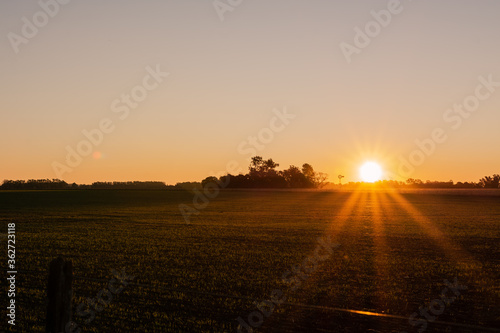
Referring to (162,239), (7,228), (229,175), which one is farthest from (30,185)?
(162,239)

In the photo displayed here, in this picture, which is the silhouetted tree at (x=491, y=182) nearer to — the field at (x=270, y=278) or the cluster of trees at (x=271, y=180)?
the cluster of trees at (x=271, y=180)

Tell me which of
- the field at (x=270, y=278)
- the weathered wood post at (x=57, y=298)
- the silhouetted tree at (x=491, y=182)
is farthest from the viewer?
the silhouetted tree at (x=491, y=182)

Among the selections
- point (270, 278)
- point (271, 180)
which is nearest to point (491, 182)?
point (271, 180)

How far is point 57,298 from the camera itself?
6863 millimetres

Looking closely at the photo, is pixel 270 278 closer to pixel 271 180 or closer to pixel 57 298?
pixel 57 298

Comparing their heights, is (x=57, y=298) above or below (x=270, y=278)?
below

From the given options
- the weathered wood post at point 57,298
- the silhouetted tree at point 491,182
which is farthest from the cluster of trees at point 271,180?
the weathered wood post at point 57,298

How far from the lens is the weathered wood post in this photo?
22.4 ft

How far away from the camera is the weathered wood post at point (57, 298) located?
6828 mm

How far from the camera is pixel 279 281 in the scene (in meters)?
14.0

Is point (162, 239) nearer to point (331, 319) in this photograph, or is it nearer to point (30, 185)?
point (331, 319)

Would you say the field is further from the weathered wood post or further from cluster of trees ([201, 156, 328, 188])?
cluster of trees ([201, 156, 328, 188])

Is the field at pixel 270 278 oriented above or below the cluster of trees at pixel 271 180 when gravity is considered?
below

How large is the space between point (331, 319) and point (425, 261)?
9.59 metres
